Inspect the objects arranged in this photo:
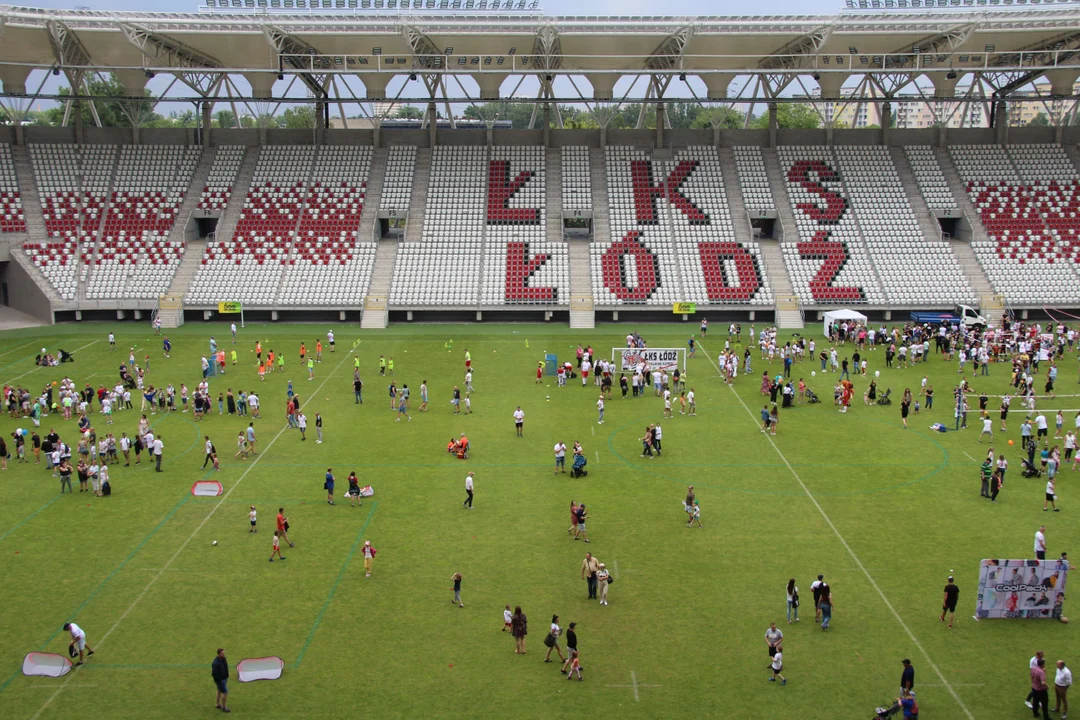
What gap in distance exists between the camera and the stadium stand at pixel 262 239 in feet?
191

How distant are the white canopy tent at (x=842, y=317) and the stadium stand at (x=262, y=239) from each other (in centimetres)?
3262

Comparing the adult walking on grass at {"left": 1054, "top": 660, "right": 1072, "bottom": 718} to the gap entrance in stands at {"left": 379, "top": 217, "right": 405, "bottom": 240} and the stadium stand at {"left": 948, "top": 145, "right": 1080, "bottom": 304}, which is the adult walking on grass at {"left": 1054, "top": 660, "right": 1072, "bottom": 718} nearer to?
the stadium stand at {"left": 948, "top": 145, "right": 1080, "bottom": 304}

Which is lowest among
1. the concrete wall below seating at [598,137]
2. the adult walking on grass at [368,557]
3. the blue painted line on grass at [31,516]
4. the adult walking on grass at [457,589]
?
the adult walking on grass at [457,589]

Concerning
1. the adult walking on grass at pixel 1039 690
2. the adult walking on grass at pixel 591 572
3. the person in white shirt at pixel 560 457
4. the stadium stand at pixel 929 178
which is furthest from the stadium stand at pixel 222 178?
the adult walking on grass at pixel 1039 690

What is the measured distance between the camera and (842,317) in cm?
5125

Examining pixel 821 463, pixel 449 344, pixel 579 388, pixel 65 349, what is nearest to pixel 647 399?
pixel 579 388

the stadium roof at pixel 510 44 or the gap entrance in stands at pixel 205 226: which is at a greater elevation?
the stadium roof at pixel 510 44

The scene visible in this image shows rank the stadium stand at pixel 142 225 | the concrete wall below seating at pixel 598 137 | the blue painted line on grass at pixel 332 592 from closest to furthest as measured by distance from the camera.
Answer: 1. the blue painted line on grass at pixel 332 592
2. the stadium stand at pixel 142 225
3. the concrete wall below seating at pixel 598 137

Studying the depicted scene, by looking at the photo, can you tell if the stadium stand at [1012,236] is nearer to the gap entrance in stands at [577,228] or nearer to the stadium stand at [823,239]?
the stadium stand at [823,239]

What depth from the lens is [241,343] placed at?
5156 cm

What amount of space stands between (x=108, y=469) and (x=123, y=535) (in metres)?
6.62

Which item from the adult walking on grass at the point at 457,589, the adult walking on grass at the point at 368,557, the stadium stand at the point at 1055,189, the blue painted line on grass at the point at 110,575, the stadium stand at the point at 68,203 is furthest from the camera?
the stadium stand at the point at 1055,189

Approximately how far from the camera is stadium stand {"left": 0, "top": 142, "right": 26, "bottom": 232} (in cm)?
6041

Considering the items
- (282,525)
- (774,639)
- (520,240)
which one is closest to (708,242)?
(520,240)
